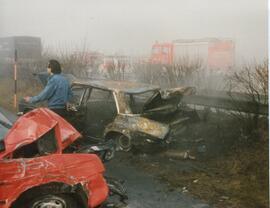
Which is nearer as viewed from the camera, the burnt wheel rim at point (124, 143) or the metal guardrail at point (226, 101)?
the metal guardrail at point (226, 101)

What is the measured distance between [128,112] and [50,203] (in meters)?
1.44

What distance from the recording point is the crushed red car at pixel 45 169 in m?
2.82

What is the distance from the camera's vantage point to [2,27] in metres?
3.39

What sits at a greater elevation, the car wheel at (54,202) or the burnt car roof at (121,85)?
the burnt car roof at (121,85)

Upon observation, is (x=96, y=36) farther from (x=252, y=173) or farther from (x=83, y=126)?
(x=252, y=173)

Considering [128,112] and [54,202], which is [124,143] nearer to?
[128,112]

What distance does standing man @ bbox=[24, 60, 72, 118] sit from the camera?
138 inches

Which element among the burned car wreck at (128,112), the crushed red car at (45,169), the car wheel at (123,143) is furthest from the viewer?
the car wheel at (123,143)

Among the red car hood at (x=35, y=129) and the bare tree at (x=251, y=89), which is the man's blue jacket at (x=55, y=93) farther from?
the bare tree at (x=251, y=89)

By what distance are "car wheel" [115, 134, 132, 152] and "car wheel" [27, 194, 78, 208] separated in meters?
1.01

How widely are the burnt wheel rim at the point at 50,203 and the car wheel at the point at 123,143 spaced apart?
105 centimetres

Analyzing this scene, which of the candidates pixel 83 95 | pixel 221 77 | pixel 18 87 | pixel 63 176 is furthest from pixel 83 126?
pixel 221 77

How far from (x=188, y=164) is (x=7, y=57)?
1.78 m

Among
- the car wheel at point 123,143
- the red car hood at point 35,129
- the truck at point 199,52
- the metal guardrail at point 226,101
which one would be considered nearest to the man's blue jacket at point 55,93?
the red car hood at point 35,129
